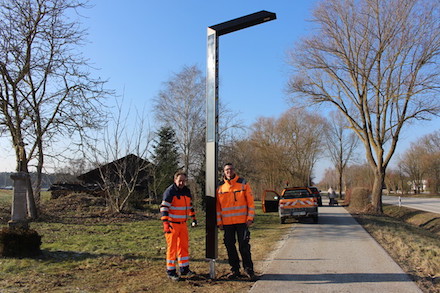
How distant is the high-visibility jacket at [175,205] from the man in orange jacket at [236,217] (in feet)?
1.95

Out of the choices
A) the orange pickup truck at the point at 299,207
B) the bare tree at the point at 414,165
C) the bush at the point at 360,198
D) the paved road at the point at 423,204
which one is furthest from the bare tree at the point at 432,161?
the orange pickup truck at the point at 299,207

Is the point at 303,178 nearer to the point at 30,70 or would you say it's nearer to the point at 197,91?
the point at 197,91

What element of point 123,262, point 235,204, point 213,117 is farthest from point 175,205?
point 123,262

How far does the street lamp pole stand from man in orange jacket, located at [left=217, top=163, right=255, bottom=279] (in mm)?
186

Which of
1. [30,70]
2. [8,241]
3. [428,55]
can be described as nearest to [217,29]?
[8,241]

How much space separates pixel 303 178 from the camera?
154 feet

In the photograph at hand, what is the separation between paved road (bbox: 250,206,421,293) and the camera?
5309mm

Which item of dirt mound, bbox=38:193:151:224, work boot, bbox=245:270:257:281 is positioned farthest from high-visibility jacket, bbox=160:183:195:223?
dirt mound, bbox=38:193:151:224

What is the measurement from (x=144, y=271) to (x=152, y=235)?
507 cm

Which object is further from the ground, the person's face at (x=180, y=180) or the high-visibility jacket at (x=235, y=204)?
the person's face at (x=180, y=180)

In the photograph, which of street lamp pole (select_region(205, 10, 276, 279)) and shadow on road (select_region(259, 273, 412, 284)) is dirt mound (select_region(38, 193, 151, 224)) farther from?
shadow on road (select_region(259, 273, 412, 284))

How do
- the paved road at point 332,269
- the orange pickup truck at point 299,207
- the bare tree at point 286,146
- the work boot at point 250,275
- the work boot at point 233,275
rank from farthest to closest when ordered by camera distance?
the bare tree at point 286,146 → the orange pickup truck at point 299,207 → the work boot at point 233,275 → the work boot at point 250,275 → the paved road at point 332,269

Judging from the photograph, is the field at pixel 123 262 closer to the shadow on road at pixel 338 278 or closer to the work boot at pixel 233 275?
the work boot at pixel 233 275

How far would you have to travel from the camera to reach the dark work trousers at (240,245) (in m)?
5.86
